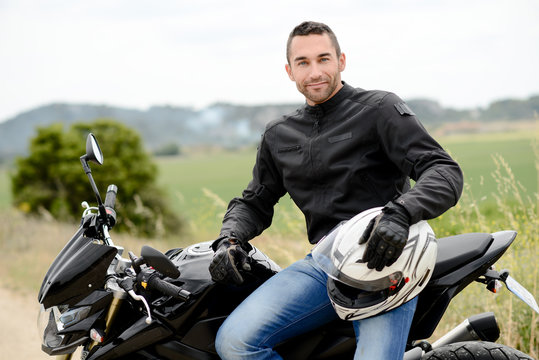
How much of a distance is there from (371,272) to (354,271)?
61 millimetres

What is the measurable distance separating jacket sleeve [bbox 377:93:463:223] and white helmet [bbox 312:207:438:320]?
0.31 feet

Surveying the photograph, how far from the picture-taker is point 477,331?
2533 millimetres

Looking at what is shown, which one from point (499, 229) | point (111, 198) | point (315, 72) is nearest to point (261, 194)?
point (315, 72)

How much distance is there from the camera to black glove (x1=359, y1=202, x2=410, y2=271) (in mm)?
2045

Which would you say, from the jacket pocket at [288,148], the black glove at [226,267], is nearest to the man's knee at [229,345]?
the black glove at [226,267]

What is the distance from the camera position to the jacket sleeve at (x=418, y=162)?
7.29 feet

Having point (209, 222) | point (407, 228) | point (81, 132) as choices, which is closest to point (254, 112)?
point (81, 132)

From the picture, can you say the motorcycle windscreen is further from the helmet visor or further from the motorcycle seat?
the motorcycle seat

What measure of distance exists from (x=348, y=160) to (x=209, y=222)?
4538 millimetres

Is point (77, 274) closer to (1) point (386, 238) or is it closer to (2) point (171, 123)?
(1) point (386, 238)

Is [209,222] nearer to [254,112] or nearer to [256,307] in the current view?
[256,307]

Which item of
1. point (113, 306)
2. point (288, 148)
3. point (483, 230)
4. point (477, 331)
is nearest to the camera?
point (113, 306)

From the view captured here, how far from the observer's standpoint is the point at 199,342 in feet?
7.88

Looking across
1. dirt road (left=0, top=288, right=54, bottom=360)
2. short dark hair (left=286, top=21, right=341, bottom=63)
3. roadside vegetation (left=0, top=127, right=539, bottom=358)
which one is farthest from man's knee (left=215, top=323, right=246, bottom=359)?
dirt road (left=0, top=288, right=54, bottom=360)
